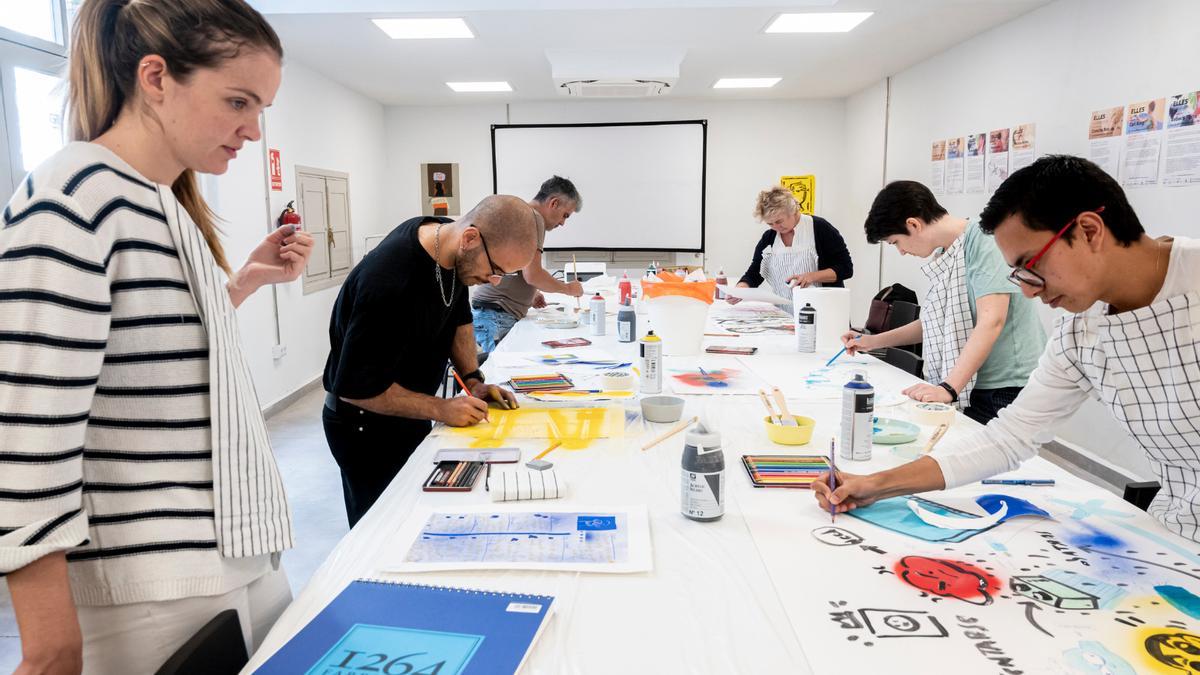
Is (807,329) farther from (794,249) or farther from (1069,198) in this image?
(794,249)

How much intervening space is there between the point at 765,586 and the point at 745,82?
6.48 m

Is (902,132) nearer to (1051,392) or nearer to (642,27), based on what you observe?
(642,27)

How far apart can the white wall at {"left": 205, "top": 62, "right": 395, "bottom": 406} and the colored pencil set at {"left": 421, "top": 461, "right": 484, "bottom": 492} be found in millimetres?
2885

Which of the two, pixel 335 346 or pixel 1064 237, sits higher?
pixel 1064 237

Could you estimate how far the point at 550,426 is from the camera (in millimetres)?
2041

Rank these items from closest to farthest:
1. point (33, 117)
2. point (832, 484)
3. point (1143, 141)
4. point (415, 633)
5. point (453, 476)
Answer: point (415, 633)
point (832, 484)
point (453, 476)
point (33, 117)
point (1143, 141)

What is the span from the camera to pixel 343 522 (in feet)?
11.5

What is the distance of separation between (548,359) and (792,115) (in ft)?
19.6

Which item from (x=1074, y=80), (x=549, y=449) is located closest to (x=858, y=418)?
(x=549, y=449)

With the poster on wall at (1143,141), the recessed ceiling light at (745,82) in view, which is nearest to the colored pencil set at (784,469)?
the poster on wall at (1143,141)

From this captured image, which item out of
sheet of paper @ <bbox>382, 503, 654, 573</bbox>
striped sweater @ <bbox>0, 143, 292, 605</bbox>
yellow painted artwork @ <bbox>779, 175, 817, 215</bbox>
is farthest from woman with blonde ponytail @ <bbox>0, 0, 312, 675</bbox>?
yellow painted artwork @ <bbox>779, 175, 817, 215</bbox>

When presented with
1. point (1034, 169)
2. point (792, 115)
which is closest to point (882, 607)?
point (1034, 169)

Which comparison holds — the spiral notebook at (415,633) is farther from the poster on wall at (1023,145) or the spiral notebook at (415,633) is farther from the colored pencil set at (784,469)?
the poster on wall at (1023,145)

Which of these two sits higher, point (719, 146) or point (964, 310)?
point (719, 146)
